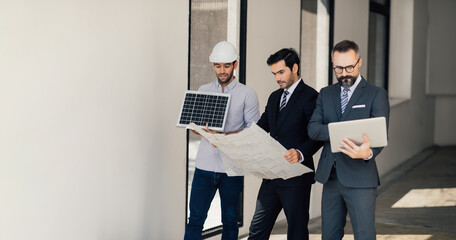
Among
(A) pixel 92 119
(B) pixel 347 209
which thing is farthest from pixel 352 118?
(A) pixel 92 119

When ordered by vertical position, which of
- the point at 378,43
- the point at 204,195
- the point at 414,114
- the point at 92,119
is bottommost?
the point at 204,195

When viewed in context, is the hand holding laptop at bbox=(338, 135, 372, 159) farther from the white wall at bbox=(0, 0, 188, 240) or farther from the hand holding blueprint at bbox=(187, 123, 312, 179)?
the white wall at bbox=(0, 0, 188, 240)

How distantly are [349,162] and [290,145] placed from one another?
46 cm

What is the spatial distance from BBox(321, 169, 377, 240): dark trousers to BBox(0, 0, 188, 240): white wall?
1385 mm

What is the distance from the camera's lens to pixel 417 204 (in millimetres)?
7199

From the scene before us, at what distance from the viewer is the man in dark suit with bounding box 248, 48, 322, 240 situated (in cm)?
335

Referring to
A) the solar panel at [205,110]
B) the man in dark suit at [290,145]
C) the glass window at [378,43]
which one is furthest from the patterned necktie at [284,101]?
the glass window at [378,43]

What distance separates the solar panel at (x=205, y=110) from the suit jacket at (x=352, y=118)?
58 centimetres

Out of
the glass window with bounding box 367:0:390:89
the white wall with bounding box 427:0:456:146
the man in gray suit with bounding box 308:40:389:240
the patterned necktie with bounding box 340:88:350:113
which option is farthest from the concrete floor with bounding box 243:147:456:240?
the patterned necktie with bounding box 340:88:350:113

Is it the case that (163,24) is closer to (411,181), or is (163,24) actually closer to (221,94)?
(221,94)

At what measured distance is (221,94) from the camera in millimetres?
3572

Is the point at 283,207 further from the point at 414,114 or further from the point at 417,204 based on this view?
the point at 414,114

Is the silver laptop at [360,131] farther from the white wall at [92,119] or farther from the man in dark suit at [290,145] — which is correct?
the white wall at [92,119]

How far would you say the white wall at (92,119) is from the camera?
3178 mm
